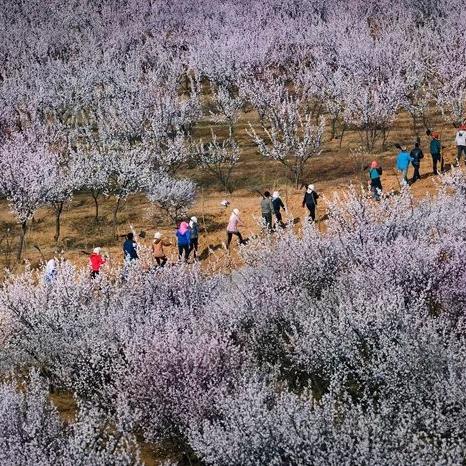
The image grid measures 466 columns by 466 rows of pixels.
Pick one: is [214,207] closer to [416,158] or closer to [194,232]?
[194,232]

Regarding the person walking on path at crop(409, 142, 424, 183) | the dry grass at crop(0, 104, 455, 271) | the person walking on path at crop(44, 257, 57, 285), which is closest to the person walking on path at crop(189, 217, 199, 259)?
the dry grass at crop(0, 104, 455, 271)

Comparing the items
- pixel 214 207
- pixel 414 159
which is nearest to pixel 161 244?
pixel 214 207

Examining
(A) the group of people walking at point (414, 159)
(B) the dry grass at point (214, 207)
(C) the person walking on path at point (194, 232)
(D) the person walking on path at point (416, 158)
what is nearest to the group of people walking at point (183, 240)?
(C) the person walking on path at point (194, 232)

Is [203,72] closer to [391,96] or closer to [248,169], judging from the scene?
[248,169]

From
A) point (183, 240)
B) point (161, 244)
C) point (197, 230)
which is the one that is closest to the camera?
point (161, 244)

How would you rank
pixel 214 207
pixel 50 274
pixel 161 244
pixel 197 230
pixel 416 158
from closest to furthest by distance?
1. pixel 50 274
2. pixel 161 244
3. pixel 197 230
4. pixel 416 158
5. pixel 214 207

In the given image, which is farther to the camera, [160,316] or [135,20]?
[135,20]

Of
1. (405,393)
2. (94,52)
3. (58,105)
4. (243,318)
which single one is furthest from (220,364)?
(94,52)

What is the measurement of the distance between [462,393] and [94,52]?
5601 centimetres

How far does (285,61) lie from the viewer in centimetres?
5741

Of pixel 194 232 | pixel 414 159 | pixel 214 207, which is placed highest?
pixel 414 159

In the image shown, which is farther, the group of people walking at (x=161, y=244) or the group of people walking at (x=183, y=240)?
the group of people walking at (x=161, y=244)

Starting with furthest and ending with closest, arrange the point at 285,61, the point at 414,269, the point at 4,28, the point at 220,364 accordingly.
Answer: the point at 4,28, the point at 285,61, the point at 414,269, the point at 220,364

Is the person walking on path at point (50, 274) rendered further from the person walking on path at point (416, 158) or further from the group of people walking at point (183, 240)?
the person walking on path at point (416, 158)
